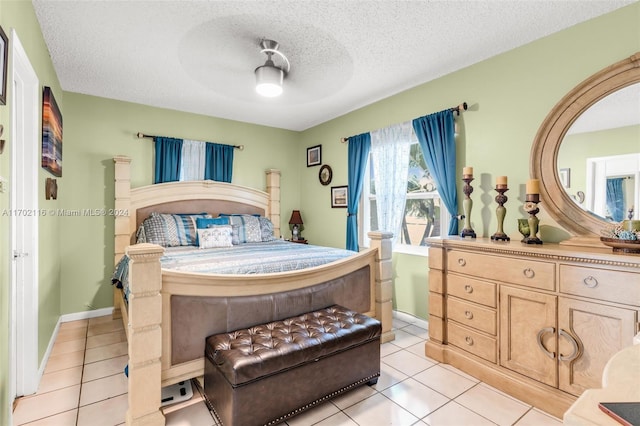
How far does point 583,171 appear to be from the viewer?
7.24ft

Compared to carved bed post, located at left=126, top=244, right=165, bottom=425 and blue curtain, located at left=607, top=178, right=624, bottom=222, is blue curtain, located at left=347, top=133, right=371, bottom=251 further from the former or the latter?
carved bed post, located at left=126, top=244, right=165, bottom=425

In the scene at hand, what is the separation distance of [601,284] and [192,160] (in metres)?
4.21

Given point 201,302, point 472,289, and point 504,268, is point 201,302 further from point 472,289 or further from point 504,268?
point 504,268

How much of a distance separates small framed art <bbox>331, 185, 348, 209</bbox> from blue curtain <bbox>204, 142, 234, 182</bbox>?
1485 mm

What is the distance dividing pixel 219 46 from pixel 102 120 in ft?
6.90

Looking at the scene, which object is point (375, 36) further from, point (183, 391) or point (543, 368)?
point (183, 391)

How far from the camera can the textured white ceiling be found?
6.67 ft

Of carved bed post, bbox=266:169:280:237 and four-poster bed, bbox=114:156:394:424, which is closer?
four-poster bed, bbox=114:156:394:424

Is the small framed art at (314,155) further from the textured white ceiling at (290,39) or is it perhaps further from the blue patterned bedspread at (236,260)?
the blue patterned bedspread at (236,260)

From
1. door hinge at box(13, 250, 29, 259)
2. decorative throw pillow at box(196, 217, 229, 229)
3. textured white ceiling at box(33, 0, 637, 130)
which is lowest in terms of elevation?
door hinge at box(13, 250, 29, 259)

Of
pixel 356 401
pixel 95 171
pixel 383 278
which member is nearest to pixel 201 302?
pixel 356 401

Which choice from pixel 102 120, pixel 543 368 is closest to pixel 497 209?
pixel 543 368

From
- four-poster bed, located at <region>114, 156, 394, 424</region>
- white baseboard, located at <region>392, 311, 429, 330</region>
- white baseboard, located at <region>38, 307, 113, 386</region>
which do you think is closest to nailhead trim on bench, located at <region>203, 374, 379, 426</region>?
four-poster bed, located at <region>114, 156, 394, 424</region>

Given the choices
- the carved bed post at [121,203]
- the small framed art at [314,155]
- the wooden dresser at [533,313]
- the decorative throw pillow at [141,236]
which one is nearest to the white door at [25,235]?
the decorative throw pillow at [141,236]
